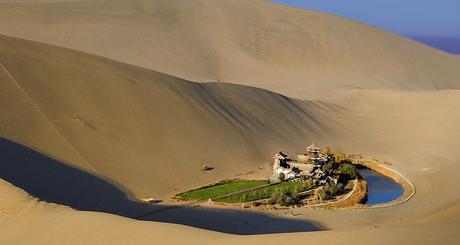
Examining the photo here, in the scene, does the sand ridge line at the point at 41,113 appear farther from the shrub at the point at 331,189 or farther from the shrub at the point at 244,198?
the shrub at the point at 331,189

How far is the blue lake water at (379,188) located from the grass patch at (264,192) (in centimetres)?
237

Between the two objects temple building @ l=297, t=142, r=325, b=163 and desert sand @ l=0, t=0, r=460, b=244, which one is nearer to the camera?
desert sand @ l=0, t=0, r=460, b=244

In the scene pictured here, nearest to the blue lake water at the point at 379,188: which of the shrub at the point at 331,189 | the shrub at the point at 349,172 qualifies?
the shrub at the point at 349,172

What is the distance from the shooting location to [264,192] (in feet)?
65.1

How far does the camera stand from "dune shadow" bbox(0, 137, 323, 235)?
53.7 feet

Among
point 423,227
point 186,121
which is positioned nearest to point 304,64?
point 186,121

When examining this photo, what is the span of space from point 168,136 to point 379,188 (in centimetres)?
809

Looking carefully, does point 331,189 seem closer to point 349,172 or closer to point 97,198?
point 349,172

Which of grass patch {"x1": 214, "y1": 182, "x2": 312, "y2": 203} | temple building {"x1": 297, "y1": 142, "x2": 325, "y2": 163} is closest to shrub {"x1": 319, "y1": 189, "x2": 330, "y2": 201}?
grass patch {"x1": 214, "y1": 182, "x2": 312, "y2": 203}

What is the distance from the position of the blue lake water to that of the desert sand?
837mm

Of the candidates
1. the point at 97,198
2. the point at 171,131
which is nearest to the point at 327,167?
the point at 171,131

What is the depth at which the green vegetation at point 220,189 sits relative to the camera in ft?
62.7

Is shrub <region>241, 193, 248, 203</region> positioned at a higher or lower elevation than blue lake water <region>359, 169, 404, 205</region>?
lower

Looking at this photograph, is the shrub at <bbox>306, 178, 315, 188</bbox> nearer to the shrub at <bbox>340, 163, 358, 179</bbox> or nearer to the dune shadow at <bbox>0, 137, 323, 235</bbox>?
the shrub at <bbox>340, 163, 358, 179</bbox>
